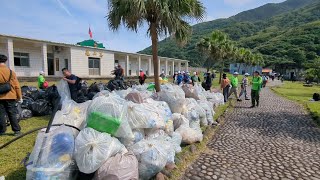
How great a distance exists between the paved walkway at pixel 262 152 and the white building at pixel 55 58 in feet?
59.2

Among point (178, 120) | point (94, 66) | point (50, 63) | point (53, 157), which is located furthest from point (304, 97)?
point (50, 63)

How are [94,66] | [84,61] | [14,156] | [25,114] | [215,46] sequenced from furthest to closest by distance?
[94,66], [215,46], [84,61], [25,114], [14,156]

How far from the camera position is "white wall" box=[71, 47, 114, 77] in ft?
Answer: 80.2

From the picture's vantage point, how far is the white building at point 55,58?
66.3 ft

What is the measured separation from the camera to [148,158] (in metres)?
3.51

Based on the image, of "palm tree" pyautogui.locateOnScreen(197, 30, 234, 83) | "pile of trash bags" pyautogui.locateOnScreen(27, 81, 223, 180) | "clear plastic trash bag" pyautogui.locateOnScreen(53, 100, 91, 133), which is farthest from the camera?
"palm tree" pyautogui.locateOnScreen(197, 30, 234, 83)

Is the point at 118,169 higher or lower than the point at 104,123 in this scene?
lower

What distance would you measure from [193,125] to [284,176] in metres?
2.35

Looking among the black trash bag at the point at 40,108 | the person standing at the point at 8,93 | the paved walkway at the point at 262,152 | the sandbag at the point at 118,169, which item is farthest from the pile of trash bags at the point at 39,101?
the sandbag at the point at 118,169

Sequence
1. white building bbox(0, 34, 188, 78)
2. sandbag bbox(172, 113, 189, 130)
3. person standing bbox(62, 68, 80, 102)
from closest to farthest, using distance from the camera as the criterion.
A: sandbag bbox(172, 113, 189, 130), person standing bbox(62, 68, 80, 102), white building bbox(0, 34, 188, 78)

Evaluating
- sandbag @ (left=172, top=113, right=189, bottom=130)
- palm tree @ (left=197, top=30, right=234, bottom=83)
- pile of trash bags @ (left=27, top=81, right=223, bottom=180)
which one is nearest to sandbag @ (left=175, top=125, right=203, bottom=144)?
sandbag @ (left=172, top=113, right=189, bottom=130)

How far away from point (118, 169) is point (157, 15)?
6726 mm

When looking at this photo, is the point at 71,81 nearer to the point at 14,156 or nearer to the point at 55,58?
the point at 14,156

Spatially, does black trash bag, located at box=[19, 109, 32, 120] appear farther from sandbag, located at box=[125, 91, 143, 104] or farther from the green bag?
the green bag
